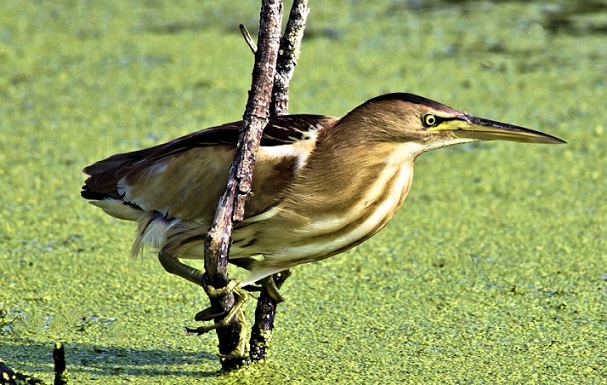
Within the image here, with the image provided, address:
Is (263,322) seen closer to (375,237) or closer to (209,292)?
(209,292)

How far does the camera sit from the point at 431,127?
172 centimetres

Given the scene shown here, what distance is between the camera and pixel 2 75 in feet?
11.9

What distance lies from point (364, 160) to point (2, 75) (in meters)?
2.22

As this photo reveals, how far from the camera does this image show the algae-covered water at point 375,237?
6.66 feet

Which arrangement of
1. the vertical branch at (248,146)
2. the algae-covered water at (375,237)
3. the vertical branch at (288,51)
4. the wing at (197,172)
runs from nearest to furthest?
the vertical branch at (248,146), the wing at (197,172), the vertical branch at (288,51), the algae-covered water at (375,237)

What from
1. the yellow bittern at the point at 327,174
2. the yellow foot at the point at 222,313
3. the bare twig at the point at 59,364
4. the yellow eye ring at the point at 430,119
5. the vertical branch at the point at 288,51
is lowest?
the bare twig at the point at 59,364

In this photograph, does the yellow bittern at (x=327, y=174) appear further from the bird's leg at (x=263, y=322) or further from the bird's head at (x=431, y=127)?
the bird's leg at (x=263, y=322)

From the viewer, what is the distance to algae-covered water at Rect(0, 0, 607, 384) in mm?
2031

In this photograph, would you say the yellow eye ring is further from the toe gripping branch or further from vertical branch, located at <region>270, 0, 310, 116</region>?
the toe gripping branch

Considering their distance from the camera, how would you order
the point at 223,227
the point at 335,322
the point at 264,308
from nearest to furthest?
the point at 223,227 → the point at 264,308 → the point at 335,322

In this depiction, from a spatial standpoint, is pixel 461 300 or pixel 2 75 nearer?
pixel 461 300

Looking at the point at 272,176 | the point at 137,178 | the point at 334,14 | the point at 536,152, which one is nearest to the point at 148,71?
the point at 334,14

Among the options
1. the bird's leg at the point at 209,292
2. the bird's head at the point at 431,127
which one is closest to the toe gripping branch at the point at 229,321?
the bird's leg at the point at 209,292

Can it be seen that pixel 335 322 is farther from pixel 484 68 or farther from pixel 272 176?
pixel 484 68
